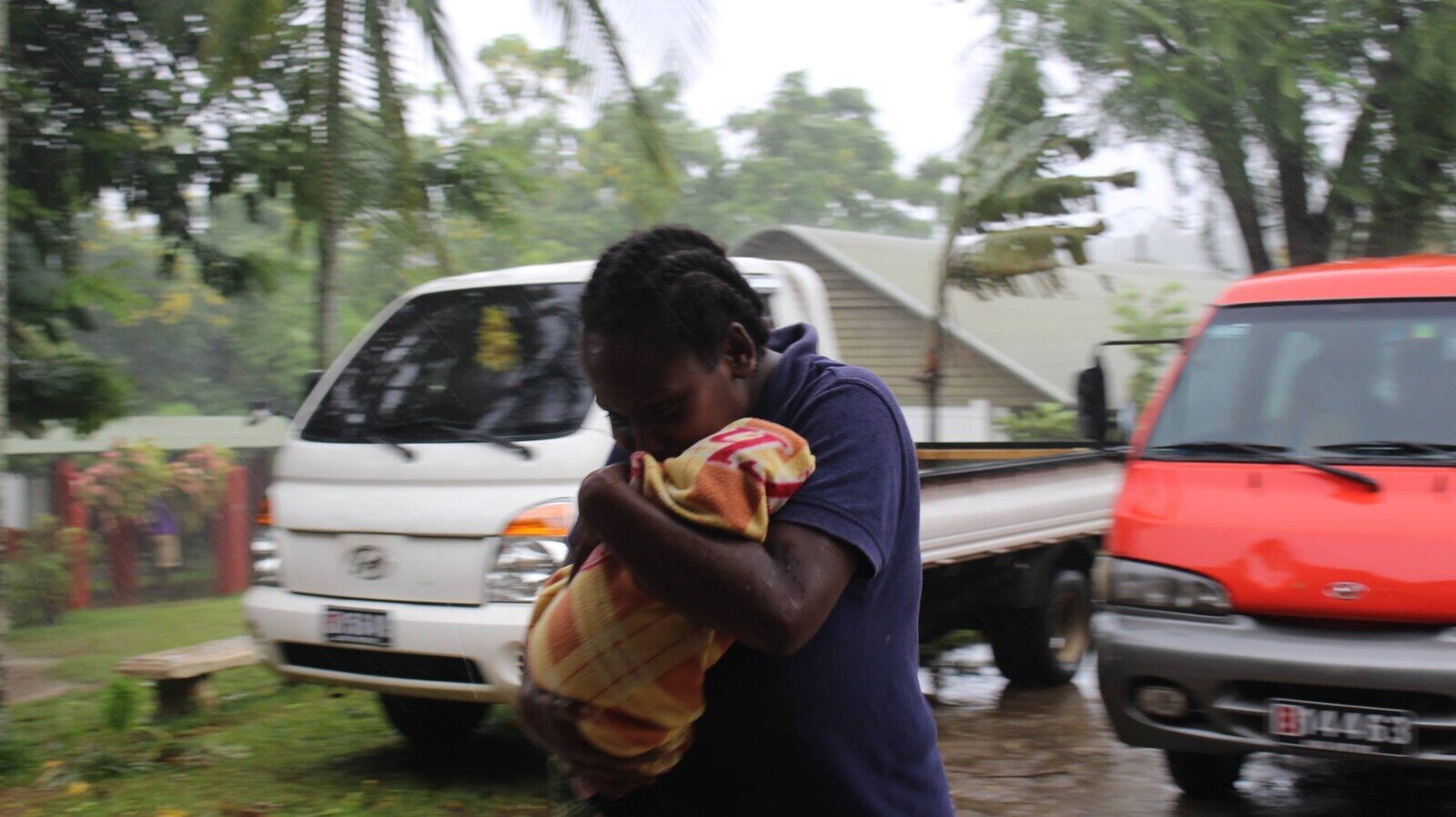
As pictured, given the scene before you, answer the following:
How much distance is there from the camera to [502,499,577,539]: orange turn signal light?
5105 mm

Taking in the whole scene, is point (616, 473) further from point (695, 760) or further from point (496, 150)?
point (496, 150)

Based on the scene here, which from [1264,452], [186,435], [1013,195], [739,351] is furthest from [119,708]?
[186,435]

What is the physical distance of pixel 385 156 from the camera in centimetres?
439

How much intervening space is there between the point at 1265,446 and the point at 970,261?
6.61 meters

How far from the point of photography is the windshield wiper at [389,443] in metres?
5.46

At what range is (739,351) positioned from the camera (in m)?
1.69

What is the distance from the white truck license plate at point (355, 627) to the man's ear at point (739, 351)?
384 cm

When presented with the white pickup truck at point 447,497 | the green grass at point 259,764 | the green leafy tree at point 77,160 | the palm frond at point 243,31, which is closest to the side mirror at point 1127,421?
the white pickup truck at point 447,497

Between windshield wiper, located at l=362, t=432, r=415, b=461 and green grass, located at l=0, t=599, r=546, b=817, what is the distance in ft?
4.34

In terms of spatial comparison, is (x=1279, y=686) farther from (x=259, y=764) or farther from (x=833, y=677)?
(x=259, y=764)

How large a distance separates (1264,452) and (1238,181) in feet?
23.3

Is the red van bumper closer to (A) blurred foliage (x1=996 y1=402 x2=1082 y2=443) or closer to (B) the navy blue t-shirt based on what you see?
(B) the navy blue t-shirt

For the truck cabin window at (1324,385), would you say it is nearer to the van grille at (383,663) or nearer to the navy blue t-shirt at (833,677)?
the van grille at (383,663)

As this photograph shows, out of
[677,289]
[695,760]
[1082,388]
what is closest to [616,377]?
[677,289]
